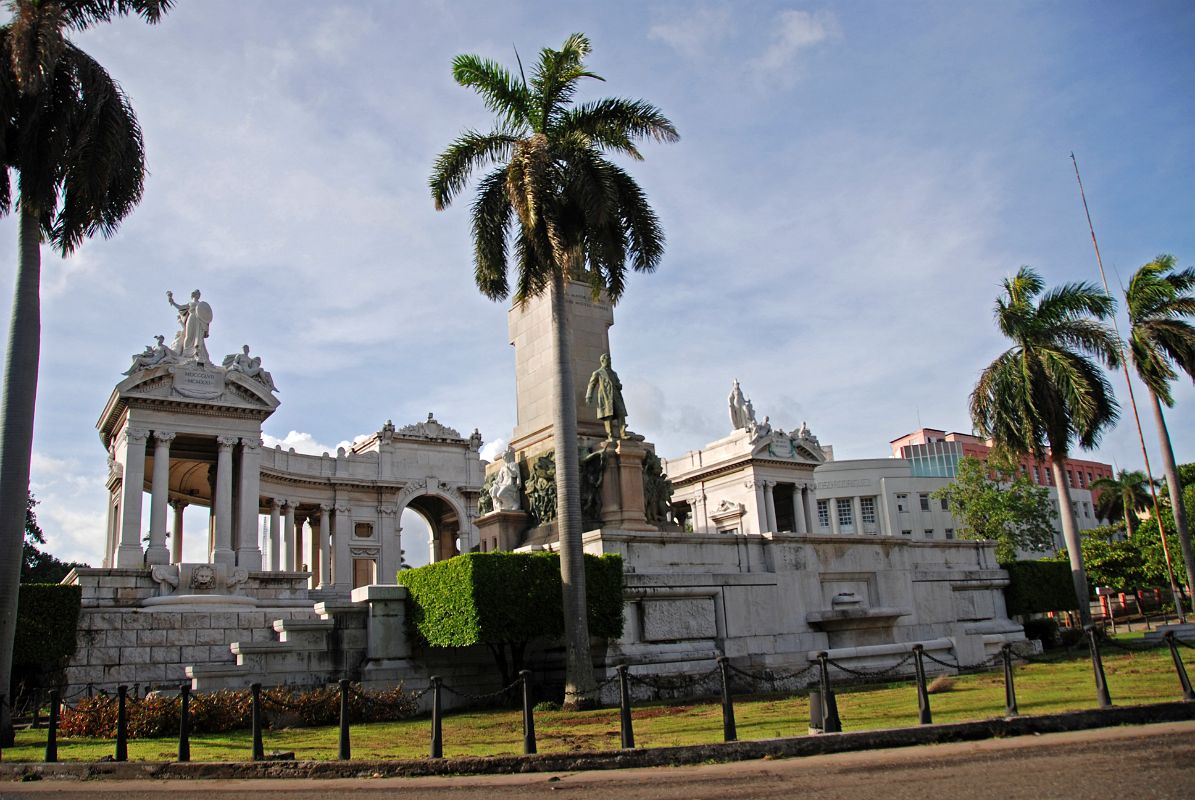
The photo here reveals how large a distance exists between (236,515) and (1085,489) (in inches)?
3585

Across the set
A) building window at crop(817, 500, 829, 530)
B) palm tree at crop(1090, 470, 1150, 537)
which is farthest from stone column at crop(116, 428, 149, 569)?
palm tree at crop(1090, 470, 1150, 537)

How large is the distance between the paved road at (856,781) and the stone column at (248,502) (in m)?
34.2

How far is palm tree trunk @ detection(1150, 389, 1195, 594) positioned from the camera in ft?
97.6

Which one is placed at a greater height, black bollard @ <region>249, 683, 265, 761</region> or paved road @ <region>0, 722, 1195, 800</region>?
black bollard @ <region>249, 683, 265, 761</region>

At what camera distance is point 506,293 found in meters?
20.8

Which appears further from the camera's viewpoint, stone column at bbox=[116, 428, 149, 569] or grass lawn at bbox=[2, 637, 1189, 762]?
stone column at bbox=[116, 428, 149, 569]

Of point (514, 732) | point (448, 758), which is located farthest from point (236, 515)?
point (448, 758)

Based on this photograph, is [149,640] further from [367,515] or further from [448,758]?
[367,515]

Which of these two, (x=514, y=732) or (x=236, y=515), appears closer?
(x=514, y=732)

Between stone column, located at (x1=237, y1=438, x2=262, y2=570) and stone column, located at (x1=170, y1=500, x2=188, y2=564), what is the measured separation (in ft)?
23.7

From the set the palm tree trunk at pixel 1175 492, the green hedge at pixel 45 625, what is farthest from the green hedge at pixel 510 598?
the palm tree trunk at pixel 1175 492

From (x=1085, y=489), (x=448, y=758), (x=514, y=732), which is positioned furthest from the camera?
(x=1085, y=489)

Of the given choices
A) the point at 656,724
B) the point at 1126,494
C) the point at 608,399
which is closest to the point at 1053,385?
the point at 608,399

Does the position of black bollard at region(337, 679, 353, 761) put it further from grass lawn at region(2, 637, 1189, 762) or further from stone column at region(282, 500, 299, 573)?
stone column at region(282, 500, 299, 573)
